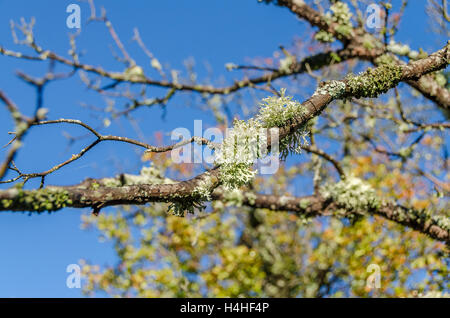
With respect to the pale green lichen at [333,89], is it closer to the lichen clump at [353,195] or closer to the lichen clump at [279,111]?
the lichen clump at [279,111]

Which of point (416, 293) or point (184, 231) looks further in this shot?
point (184, 231)

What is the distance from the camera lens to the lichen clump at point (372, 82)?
115 inches

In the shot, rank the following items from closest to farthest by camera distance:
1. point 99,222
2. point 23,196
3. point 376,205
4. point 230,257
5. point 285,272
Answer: point 23,196 < point 376,205 < point 230,257 < point 99,222 < point 285,272

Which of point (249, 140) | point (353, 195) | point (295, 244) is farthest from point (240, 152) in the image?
point (295, 244)

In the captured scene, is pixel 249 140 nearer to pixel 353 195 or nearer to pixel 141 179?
pixel 141 179

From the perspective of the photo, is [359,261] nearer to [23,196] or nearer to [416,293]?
[416,293]

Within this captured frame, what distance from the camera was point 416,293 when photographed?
17.2 feet

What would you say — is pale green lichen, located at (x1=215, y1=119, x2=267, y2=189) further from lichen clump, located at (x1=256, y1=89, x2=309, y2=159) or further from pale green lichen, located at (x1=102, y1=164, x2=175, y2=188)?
pale green lichen, located at (x1=102, y1=164, x2=175, y2=188)

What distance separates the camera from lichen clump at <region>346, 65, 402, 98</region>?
9.62ft

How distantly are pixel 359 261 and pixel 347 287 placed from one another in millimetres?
696

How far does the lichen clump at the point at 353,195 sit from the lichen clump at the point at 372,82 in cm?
202

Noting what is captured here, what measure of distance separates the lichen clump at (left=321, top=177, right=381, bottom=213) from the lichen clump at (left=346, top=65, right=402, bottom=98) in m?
2.02

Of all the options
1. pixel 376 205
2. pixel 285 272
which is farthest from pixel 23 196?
pixel 285 272

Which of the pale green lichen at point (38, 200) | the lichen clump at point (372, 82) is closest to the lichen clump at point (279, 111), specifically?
the lichen clump at point (372, 82)
